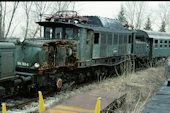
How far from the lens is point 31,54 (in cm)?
890

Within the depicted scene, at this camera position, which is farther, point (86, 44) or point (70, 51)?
point (86, 44)

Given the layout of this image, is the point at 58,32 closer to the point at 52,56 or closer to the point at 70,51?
the point at 70,51

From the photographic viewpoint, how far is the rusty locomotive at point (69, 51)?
8.87 meters

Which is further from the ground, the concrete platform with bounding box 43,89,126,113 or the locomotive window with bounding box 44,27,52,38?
the locomotive window with bounding box 44,27,52,38

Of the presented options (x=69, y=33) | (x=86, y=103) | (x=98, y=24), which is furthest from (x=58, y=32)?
(x=86, y=103)

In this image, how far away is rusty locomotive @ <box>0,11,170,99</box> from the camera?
8867 millimetres

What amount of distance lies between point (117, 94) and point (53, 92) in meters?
3.82

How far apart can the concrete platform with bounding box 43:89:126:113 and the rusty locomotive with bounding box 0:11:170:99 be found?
7.81 feet

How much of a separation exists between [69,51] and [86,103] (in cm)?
427

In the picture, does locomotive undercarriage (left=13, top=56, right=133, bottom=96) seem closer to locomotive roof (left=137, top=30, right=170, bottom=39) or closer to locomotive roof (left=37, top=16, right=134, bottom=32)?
locomotive roof (left=37, top=16, right=134, bottom=32)

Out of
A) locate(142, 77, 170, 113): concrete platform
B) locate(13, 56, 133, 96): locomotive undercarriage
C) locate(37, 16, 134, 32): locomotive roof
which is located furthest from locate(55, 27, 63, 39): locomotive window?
locate(142, 77, 170, 113): concrete platform

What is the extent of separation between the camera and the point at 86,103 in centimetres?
616

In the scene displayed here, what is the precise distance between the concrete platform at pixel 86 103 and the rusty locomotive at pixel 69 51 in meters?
2.38

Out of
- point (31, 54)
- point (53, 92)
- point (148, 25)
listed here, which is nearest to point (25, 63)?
point (31, 54)
